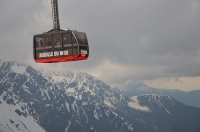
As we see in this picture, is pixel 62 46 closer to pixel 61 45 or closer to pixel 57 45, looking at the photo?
pixel 61 45

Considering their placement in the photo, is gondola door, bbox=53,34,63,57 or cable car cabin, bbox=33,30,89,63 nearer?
cable car cabin, bbox=33,30,89,63

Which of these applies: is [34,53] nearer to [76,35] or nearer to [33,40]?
[33,40]

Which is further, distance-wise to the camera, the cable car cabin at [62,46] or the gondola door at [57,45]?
the gondola door at [57,45]

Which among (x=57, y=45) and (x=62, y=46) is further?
(x=57, y=45)

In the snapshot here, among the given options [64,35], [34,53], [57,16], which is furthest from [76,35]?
[34,53]

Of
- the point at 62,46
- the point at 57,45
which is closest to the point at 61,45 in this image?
the point at 62,46

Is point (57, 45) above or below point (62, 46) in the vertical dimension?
above
